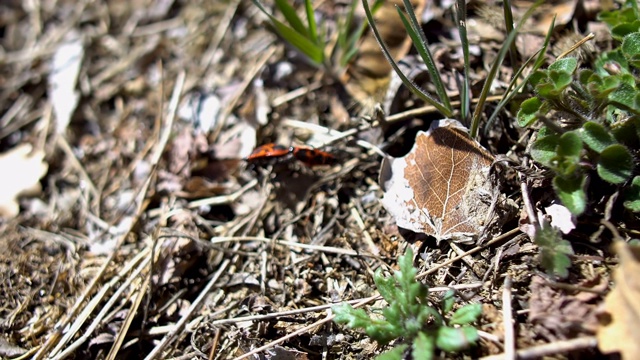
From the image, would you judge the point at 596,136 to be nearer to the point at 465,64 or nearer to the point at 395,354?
the point at 465,64

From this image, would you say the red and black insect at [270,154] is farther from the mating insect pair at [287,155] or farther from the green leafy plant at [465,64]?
the green leafy plant at [465,64]

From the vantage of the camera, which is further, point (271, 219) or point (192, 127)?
point (192, 127)

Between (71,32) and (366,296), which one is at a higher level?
(71,32)

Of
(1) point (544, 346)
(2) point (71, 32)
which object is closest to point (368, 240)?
(1) point (544, 346)

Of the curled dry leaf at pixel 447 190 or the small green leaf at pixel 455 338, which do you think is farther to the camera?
the curled dry leaf at pixel 447 190

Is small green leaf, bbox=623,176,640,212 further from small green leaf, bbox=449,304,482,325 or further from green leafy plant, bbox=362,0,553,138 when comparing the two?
small green leaf, bbox=449,304,482,325

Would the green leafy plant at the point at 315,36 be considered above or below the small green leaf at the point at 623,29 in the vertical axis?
above

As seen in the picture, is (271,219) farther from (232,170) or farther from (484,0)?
(484,0)

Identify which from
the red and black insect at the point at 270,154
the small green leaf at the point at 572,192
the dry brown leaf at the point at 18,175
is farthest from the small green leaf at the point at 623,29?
the dry brown leaf at the point at 18,175
